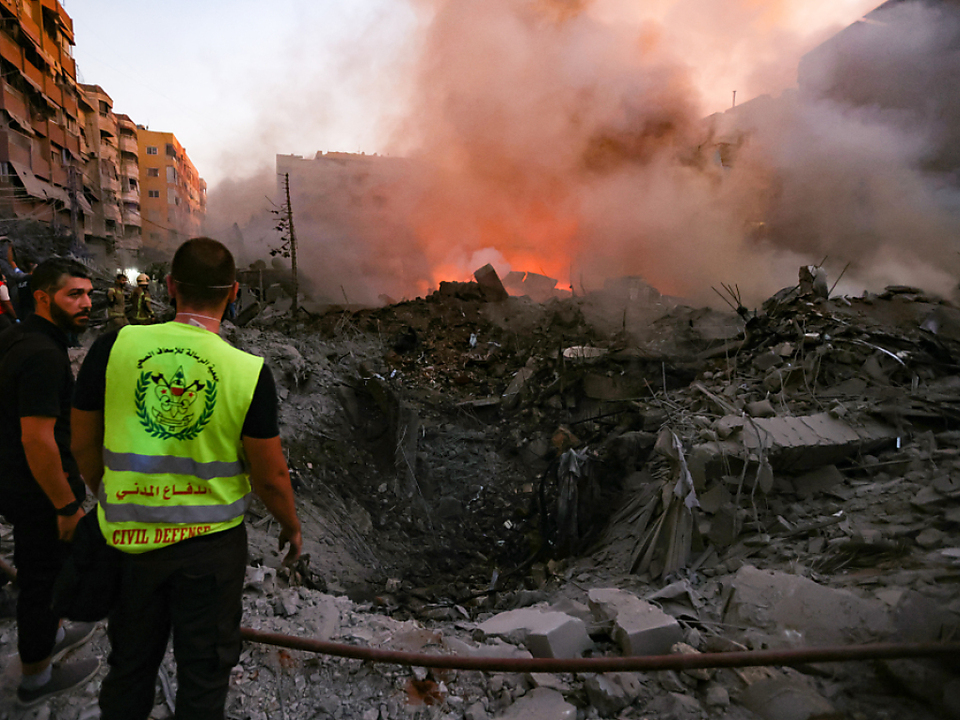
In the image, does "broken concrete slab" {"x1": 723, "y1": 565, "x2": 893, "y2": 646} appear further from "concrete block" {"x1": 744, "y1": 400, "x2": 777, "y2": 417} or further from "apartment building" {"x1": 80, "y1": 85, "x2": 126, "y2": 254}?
"apartment building" {"x1": 80, "y1": 85, "x2": 126, "y2": 254}

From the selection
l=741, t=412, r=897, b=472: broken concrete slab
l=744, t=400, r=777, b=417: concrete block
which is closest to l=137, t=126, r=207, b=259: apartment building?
l=744, t=400, r=777, b=417: concrete block

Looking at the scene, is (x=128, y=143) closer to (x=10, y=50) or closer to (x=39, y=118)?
(x=39, y=118)

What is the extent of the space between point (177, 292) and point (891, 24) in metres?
16.2

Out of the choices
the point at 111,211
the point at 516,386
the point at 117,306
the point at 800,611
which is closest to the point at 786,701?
the point at 800,611

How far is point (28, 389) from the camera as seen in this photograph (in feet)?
5.95

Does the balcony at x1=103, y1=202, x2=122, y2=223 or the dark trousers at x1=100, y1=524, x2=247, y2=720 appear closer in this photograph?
the dark trousers at x1=100, y1=524, x2=247, y2=720

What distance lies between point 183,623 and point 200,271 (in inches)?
40.0

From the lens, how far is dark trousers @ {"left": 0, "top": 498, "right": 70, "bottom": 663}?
1.97m

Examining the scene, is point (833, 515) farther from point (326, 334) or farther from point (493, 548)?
point (326, 334)

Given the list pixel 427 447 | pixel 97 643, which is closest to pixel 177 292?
pixel 97 643

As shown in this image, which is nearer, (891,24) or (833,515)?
(833,515)

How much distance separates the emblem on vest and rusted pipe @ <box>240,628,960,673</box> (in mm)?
1294

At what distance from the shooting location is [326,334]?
36.0 ft

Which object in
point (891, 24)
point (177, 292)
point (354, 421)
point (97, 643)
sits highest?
Result: point (891, 24)
